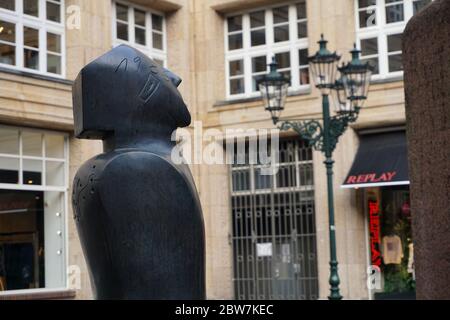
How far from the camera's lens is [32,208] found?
1734cm

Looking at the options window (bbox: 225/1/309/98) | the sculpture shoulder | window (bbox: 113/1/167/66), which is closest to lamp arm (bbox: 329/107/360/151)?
window (bbox: 225/1/309/98)

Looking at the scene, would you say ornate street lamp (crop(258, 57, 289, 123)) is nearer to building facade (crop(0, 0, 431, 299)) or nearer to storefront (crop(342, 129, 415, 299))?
building facade (crop(0, 0, 431, 299))

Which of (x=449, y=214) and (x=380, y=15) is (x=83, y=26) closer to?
(x=380, y=15)

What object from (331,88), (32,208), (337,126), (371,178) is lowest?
(32,208)

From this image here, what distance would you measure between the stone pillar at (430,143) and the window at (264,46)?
15.5 meters

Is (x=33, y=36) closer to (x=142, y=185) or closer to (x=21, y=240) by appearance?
(x=21, y=240)

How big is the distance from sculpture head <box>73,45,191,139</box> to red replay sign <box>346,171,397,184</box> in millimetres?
13632

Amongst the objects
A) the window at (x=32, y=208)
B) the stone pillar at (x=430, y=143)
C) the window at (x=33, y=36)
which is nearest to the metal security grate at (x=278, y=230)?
the window at (x=32, y=208)

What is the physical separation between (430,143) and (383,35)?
1518 cm

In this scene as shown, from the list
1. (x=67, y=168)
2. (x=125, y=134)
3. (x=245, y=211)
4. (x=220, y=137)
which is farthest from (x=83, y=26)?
(x=125, y=134)

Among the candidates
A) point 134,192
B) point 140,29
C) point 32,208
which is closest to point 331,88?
point 32,208

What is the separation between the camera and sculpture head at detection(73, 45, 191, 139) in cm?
482

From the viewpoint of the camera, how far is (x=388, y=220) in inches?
755

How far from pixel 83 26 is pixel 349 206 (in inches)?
258
